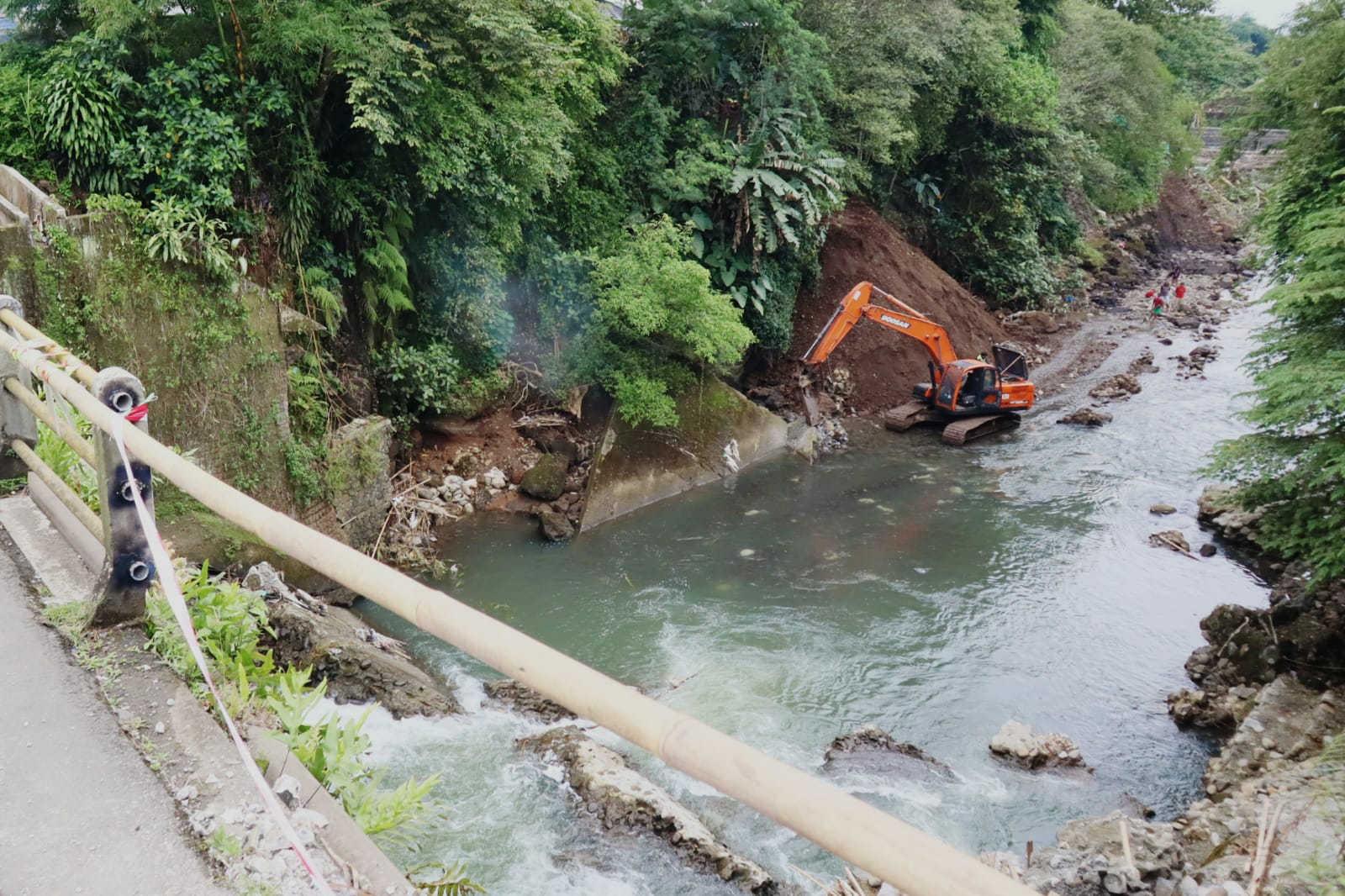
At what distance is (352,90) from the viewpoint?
9961 millimetres

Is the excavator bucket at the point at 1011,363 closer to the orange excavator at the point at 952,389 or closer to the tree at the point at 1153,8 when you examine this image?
the orange excavator at the point at 952,389

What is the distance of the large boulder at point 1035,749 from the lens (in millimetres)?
8281

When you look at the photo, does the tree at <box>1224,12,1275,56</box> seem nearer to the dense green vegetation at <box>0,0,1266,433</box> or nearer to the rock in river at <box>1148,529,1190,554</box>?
the dense green vegetation at <box>0,0,1266,433</box>

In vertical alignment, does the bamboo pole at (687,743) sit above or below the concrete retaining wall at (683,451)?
above

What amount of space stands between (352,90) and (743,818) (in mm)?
8519

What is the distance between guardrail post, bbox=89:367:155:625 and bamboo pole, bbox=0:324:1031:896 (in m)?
1.14

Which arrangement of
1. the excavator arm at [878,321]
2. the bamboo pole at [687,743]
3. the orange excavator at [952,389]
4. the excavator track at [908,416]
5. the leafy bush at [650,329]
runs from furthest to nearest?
1. the excavator track at [908,416]
2. the orange excavator at [952,389]
3. the excavator arm at [878,321]
4. the leafy bush at [650,329]
5. the bamboo pole at [687,743]

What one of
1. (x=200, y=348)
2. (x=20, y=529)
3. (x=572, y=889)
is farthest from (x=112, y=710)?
(x=200, y=348)

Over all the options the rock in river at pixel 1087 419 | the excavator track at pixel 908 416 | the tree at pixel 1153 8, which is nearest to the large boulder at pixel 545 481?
the excavator track at pixel 908 416

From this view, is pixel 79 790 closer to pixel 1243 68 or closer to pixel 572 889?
pixel 572 889

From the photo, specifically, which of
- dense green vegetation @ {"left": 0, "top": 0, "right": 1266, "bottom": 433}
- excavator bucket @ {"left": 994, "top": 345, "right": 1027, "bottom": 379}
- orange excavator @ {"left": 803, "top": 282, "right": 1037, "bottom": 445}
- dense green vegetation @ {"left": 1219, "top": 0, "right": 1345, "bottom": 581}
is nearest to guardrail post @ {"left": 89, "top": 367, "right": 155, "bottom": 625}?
dense green vegetation @ {"left": 0, "top": 0, "right": 1266, "bottom": 433}

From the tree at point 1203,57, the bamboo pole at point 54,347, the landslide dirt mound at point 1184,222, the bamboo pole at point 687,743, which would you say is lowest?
the bamboo pole at point 54,347

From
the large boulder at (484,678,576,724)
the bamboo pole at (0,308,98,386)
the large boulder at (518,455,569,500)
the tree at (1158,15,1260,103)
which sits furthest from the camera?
the tree at (1158,15,1260,103)

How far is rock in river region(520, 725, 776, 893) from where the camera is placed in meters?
6.39
